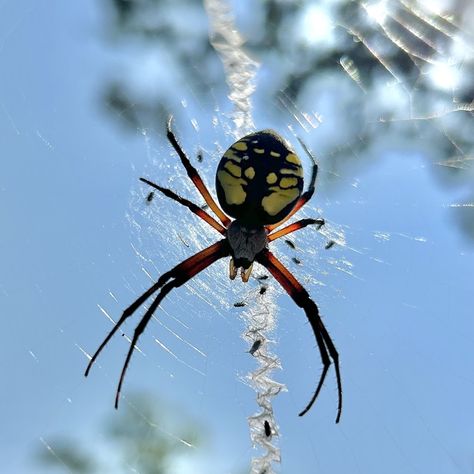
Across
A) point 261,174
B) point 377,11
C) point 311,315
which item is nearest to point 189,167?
point 261,174

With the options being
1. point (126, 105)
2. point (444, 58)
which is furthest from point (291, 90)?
point (126, 105)

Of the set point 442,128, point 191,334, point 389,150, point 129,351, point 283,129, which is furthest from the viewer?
point 442,128

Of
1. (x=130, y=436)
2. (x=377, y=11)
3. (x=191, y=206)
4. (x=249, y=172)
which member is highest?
(x=377, y=11)

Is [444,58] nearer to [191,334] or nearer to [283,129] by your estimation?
[283,129]

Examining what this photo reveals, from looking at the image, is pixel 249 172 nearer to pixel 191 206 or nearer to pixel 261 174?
pixel 261 174

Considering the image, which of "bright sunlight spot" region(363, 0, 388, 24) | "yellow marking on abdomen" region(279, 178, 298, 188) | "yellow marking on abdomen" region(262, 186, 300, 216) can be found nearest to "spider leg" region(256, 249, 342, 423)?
"yellow marking on abdomen" region(262, 186, 300, 216)

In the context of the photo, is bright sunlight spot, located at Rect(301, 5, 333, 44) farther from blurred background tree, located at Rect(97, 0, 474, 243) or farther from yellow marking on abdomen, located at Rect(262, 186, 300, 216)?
yellow marking on abdomen, located at Rect(262, 186, 300, 216)
